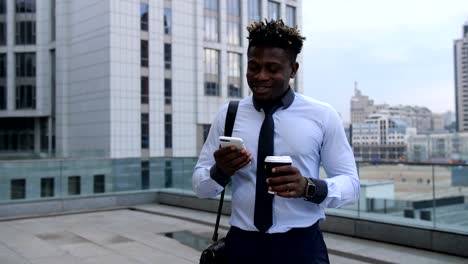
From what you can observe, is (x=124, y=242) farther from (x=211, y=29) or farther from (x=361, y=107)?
(x=361, y=107)

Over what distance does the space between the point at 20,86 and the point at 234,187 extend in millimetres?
53935

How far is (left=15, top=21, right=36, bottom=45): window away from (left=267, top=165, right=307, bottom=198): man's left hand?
54.2 m

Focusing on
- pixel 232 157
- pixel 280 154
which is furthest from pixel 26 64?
pixel 232 157

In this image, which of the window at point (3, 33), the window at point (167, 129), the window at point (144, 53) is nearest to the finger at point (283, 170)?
the window at point (144, 53)

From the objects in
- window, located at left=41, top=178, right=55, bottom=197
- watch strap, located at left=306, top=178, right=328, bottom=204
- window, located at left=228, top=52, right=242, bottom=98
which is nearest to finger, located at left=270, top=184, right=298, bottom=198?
watch strap, located at left=306, top=178, right=328, bottom=204

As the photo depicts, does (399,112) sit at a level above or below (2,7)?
below

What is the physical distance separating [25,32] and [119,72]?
14.2 metres

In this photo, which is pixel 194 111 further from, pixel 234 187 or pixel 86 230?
pixel 234 187

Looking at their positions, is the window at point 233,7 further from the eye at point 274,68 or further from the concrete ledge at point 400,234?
the eye at point 274,68

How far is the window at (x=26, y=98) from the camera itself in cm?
5088

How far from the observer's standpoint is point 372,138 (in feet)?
365

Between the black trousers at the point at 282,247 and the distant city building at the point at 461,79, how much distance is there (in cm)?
14461

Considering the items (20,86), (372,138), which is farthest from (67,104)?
(372,138)

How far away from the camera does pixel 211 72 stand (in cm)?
4956
